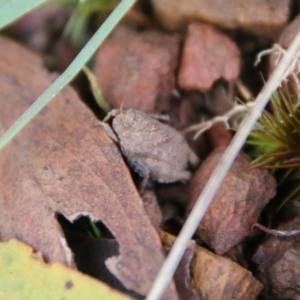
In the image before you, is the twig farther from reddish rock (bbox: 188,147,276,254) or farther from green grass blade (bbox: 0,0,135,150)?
green grass blade (bbox: 0,0,135,150)

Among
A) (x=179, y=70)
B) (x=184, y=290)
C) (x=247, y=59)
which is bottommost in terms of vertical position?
(x=184, y=290)

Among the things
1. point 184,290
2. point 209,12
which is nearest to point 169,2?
point 209,12

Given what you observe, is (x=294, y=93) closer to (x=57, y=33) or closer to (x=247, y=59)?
(x=247, y=59)

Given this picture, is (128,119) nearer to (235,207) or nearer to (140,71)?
(140,71)

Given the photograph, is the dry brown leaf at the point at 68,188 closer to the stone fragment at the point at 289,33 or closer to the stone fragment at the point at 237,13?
the stone fragment at the point at 237,13

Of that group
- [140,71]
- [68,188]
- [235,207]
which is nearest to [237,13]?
[140,71]
